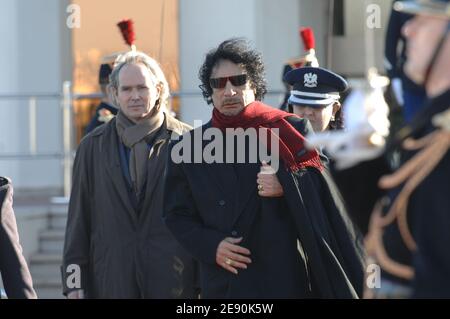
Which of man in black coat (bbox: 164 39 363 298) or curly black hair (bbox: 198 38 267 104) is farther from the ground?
curly black hair (bbox: 198 38 267 104)

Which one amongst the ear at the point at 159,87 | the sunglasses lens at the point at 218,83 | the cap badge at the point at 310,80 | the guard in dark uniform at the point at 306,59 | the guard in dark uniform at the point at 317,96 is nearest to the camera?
the sunglasses lens at the point at 218,83

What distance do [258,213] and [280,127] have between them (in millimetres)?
378

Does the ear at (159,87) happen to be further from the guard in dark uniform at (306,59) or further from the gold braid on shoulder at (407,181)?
the gold braid on shoulder at (407,181)

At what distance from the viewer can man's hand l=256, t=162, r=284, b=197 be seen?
5.78m

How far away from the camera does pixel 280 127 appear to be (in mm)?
5918

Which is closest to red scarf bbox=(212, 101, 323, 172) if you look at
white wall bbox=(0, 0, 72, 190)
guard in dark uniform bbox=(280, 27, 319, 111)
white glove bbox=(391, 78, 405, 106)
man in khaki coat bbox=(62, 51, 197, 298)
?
man in khaki coat bbox=(62, 51, 197, 298)

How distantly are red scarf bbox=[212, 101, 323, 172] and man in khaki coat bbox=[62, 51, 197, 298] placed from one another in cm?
71

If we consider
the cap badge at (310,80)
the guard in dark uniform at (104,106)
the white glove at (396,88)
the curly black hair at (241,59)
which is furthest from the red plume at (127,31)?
the white glove at (396,88)

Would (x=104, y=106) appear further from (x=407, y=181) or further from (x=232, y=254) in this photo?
(x=407, y=181)

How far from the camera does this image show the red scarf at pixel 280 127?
5.85m

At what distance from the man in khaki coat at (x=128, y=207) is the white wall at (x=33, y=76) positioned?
5.57 m

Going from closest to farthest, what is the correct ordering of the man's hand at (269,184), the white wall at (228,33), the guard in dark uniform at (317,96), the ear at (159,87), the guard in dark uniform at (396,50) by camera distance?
1. the guard in dark uniform at (396,50)
2. the man's hand at (269,184)
3. the ear at (159,87)
4. the guard in dark uniform at (317,96)
5. the white wall at (228,33)

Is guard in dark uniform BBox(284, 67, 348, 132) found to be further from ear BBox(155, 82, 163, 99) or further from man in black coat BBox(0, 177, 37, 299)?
man in black coat BBox(0, 177, 37, 299)

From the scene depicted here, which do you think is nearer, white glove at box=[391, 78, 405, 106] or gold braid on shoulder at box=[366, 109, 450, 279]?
gold braid on shoulder at box=[366, 109, 450, 279]
